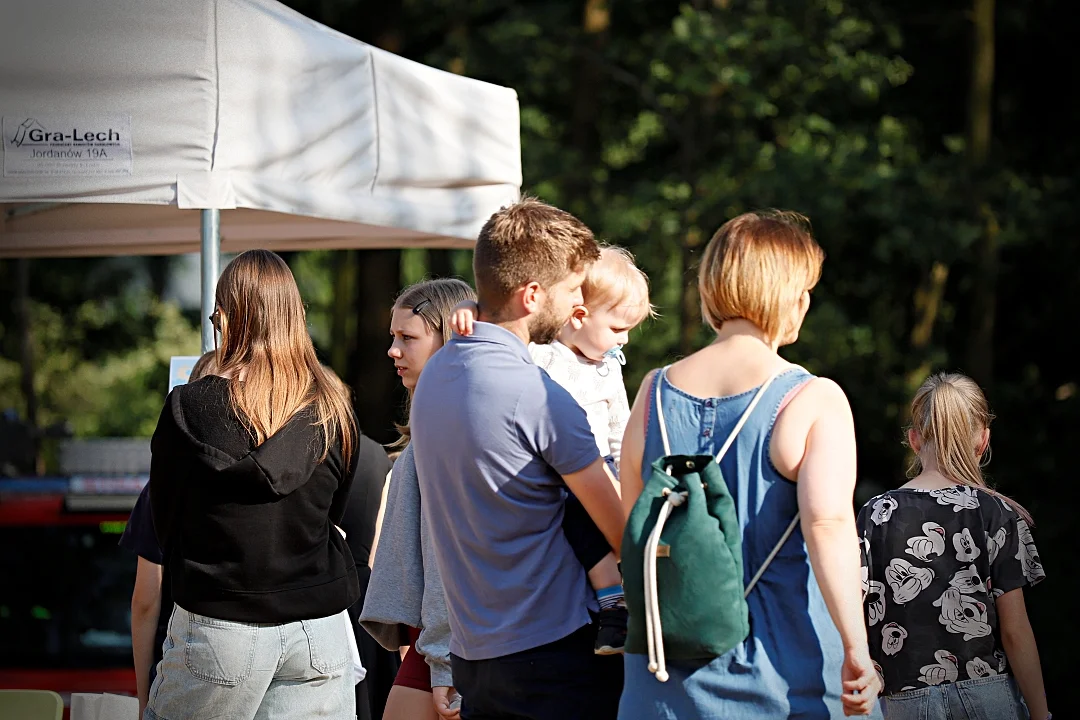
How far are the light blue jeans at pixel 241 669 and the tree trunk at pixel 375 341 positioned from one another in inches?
367

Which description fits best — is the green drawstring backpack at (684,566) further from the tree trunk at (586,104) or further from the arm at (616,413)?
the tree trunk at (586,104)

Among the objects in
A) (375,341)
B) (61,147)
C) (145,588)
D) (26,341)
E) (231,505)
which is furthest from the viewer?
(26,341)

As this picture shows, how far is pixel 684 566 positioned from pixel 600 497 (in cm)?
26

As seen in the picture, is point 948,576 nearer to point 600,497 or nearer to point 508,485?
point 600,497

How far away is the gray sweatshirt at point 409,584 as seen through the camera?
2955mm

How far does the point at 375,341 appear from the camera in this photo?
40.6 feet

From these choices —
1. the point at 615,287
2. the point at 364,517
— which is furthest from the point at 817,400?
the point at 364,517

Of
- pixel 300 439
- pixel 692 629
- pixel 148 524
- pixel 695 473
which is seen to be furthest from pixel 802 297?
pixel 148 524

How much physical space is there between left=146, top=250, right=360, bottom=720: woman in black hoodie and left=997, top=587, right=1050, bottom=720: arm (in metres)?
1.73

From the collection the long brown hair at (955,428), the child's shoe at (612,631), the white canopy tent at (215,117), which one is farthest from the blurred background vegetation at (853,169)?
the child's shoe at (612,631)

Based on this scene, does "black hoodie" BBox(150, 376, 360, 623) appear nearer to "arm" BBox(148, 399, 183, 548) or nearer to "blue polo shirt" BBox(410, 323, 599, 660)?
"arm" BBox(148, 399, 183, 548)

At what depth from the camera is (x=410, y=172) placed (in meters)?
4.26

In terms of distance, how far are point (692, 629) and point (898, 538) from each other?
136cm

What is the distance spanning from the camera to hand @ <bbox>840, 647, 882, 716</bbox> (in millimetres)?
2215
